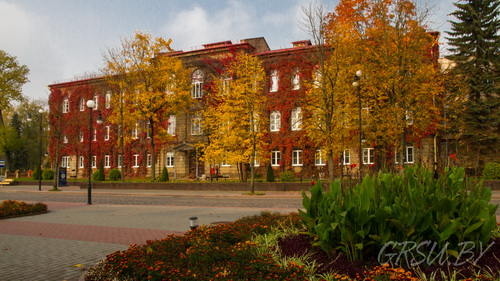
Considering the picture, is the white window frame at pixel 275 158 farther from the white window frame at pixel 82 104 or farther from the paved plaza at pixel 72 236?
the white window frame at pixel 82 104

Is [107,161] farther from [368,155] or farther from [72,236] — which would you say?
[72,236]

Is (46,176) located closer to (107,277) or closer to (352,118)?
(352,118)

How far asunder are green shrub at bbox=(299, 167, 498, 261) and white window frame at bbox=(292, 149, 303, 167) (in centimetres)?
3330

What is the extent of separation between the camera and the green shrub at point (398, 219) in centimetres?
502

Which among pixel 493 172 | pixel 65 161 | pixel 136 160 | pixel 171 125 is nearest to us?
pixel 493 172

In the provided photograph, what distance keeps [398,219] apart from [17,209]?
1482 cm

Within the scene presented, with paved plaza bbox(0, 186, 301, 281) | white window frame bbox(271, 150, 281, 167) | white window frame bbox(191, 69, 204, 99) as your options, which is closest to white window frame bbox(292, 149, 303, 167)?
white window frame bbox(271, 150, 281, 167)

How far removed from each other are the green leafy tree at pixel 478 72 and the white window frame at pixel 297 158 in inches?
555

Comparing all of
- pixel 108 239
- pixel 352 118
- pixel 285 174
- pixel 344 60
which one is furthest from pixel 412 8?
pixel 108 239

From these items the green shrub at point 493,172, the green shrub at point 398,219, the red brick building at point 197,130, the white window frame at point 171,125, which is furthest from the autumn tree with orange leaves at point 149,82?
the green shrub at point 398,219

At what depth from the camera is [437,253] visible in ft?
16.6

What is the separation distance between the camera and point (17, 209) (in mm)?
15289

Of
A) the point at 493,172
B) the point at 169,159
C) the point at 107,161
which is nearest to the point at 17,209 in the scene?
the point at 493,172

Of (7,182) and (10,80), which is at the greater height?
(10,80)
